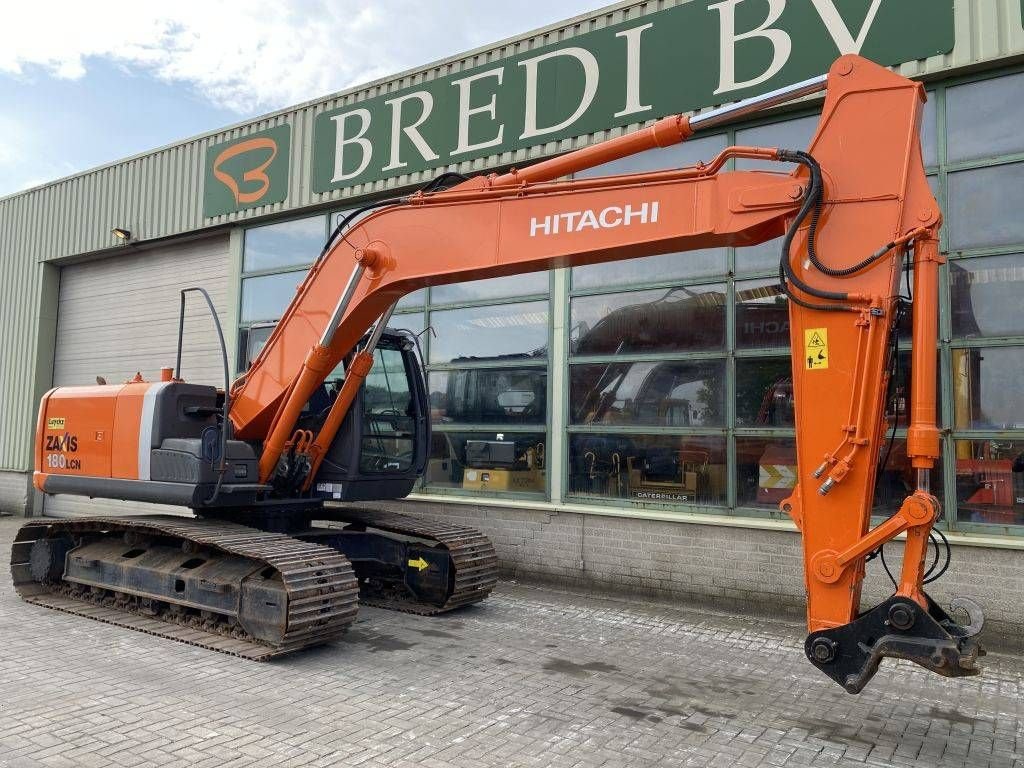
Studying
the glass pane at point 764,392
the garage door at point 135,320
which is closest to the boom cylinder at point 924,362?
the glass pane at point 764,392

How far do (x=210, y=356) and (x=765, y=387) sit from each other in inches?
332

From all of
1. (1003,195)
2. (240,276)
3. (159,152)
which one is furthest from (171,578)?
(159,152)

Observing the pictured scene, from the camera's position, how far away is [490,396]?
9453 millimetres

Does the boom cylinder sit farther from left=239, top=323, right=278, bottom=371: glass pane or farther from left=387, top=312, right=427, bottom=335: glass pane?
left=387, top=312, right=427, bottom=335: glass pane

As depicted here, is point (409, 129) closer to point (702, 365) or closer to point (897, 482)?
point (702, 365)

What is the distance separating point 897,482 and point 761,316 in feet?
6.39

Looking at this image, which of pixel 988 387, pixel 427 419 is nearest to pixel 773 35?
pixel 988 387

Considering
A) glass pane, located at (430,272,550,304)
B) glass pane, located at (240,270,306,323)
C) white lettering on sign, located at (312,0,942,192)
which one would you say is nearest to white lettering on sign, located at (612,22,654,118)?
white lettering on sign, located at (312,0,942,192)

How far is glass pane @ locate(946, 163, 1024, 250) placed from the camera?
6.75 metres

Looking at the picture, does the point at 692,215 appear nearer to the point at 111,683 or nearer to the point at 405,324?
the point at 111,683

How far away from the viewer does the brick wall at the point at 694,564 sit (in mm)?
6406

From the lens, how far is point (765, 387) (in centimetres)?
769

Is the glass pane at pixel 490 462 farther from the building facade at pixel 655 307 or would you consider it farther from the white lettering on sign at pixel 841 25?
the white lettering on sign at pixel 841 25

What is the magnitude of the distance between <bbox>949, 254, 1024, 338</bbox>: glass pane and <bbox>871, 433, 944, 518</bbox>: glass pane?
1.13 m
